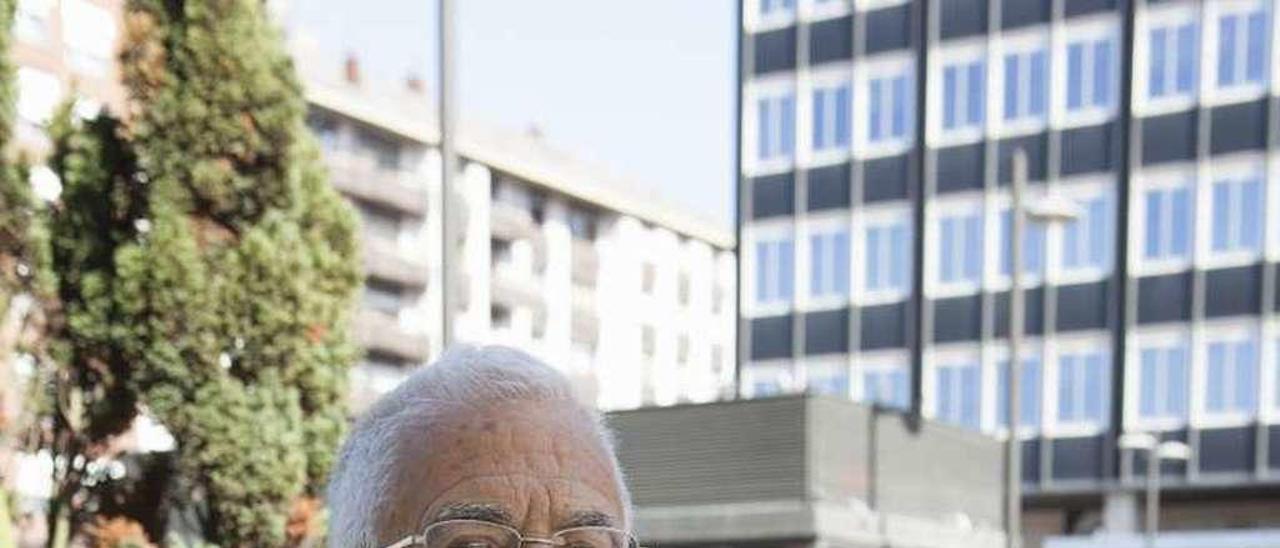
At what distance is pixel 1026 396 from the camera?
38094 mm

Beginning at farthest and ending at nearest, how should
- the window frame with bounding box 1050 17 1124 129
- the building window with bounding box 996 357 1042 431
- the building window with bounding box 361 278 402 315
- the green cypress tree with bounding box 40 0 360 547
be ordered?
the building window with bounding box 361 278 402 315
the building window with bounding box 996 357 1042 431
the window frame with bounding box 1050 17 1124 129
the green cypress tree with bounding box 40 0 360 547

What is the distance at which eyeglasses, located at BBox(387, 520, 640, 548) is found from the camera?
2279 millimetres

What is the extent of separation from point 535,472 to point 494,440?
0.07 meters

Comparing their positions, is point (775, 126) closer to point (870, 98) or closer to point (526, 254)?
point (870, 98)

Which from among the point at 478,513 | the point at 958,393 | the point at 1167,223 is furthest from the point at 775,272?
the point at 478,513

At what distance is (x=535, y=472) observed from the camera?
235cm

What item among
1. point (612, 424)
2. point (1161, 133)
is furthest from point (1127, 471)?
point (612, 424)

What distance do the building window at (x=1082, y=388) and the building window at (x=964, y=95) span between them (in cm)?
502

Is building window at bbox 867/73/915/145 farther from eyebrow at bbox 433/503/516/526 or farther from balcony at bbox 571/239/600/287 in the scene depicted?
balcony at bbox 571/239/600/287

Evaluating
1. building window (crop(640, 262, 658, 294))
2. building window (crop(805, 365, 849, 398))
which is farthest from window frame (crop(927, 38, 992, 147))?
building window (crop(640, 262, 658, 294))

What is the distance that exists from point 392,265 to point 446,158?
187ft

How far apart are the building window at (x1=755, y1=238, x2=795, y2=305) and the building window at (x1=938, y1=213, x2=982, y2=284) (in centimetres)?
320

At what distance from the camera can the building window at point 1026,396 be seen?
124ft

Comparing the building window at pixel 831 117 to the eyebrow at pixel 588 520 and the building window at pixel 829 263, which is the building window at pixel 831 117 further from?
the eyebrow at pixel 588 520
